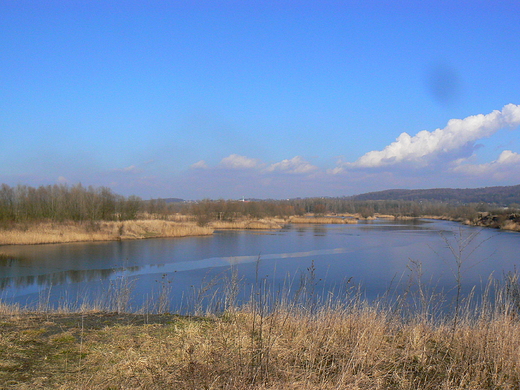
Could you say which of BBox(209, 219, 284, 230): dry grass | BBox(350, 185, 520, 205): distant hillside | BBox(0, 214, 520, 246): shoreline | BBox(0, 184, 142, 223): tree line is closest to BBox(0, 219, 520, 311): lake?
BBox(0, 214, 520, 246): shoreline

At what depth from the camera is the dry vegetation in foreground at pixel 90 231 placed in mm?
23391

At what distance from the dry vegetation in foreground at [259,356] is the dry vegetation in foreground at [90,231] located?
21.8 meters

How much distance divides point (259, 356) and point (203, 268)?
1271 centimetres

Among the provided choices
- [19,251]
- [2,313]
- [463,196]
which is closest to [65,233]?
[19,251]

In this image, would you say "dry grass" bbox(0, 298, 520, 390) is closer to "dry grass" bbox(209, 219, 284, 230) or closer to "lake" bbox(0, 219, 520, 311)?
"lake" bbox(0, 219, 520, 311)

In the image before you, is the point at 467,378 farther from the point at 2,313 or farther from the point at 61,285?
the point at 61,285

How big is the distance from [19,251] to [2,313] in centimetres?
1666

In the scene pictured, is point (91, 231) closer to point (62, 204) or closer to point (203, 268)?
point (62, 204)

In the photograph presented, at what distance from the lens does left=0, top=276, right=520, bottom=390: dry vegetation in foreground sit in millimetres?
2875

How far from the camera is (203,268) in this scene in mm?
15547

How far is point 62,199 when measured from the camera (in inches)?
1180

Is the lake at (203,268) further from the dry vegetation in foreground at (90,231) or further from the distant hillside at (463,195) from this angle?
the distant hillside at (463,195)

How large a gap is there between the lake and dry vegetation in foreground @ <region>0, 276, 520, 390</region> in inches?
148

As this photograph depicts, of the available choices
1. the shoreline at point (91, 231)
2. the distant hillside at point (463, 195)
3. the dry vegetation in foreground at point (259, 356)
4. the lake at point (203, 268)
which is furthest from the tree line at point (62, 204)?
the distant hillside at point (463, 195)
